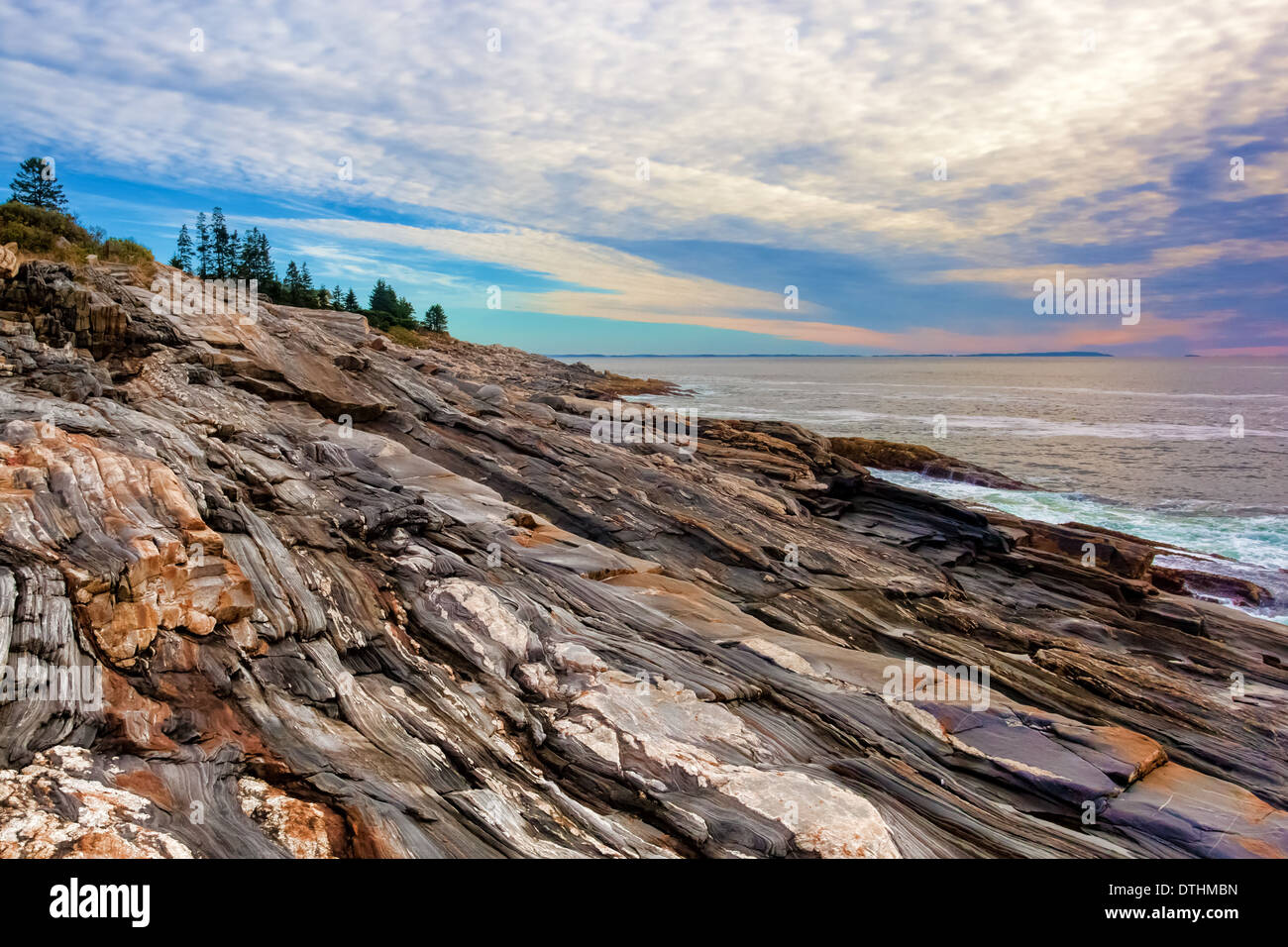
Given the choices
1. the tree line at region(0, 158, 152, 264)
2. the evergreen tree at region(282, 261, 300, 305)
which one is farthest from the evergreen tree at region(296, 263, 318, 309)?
the tree line at region(0, 158, 152, 264)

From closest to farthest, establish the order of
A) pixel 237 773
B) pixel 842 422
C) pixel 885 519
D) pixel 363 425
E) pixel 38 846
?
pixel 38 846, pixel 237 773, pixel 363 425, pixel 885 519, pixel 842 422

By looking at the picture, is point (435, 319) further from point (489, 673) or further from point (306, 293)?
point (489, 673)

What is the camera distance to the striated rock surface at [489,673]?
303 inches

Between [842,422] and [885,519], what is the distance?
4965 cm

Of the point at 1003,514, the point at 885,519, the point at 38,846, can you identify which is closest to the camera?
the point at 38,846

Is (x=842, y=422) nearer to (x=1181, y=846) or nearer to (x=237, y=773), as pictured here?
(x=1181, y=846)

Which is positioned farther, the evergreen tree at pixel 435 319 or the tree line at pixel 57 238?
the evergreen tree at pixel 435 319

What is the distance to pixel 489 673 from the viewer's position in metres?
11.4

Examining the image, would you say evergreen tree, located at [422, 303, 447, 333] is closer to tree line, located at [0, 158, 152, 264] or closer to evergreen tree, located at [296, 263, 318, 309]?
evergreen tree, located at [296, 263, 318, 309]

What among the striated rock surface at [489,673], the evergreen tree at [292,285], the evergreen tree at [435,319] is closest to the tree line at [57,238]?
the striated rock surface at [489,673]

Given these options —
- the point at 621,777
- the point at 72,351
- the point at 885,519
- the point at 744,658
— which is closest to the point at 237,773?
the point at 621,777

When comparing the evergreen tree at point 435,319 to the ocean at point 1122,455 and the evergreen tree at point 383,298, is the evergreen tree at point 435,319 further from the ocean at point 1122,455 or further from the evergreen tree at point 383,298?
the ocean at point 1122,455

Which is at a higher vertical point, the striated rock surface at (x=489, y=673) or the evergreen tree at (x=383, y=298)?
the evergreen tree at (x=383, y=298)

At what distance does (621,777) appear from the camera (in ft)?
30.7
